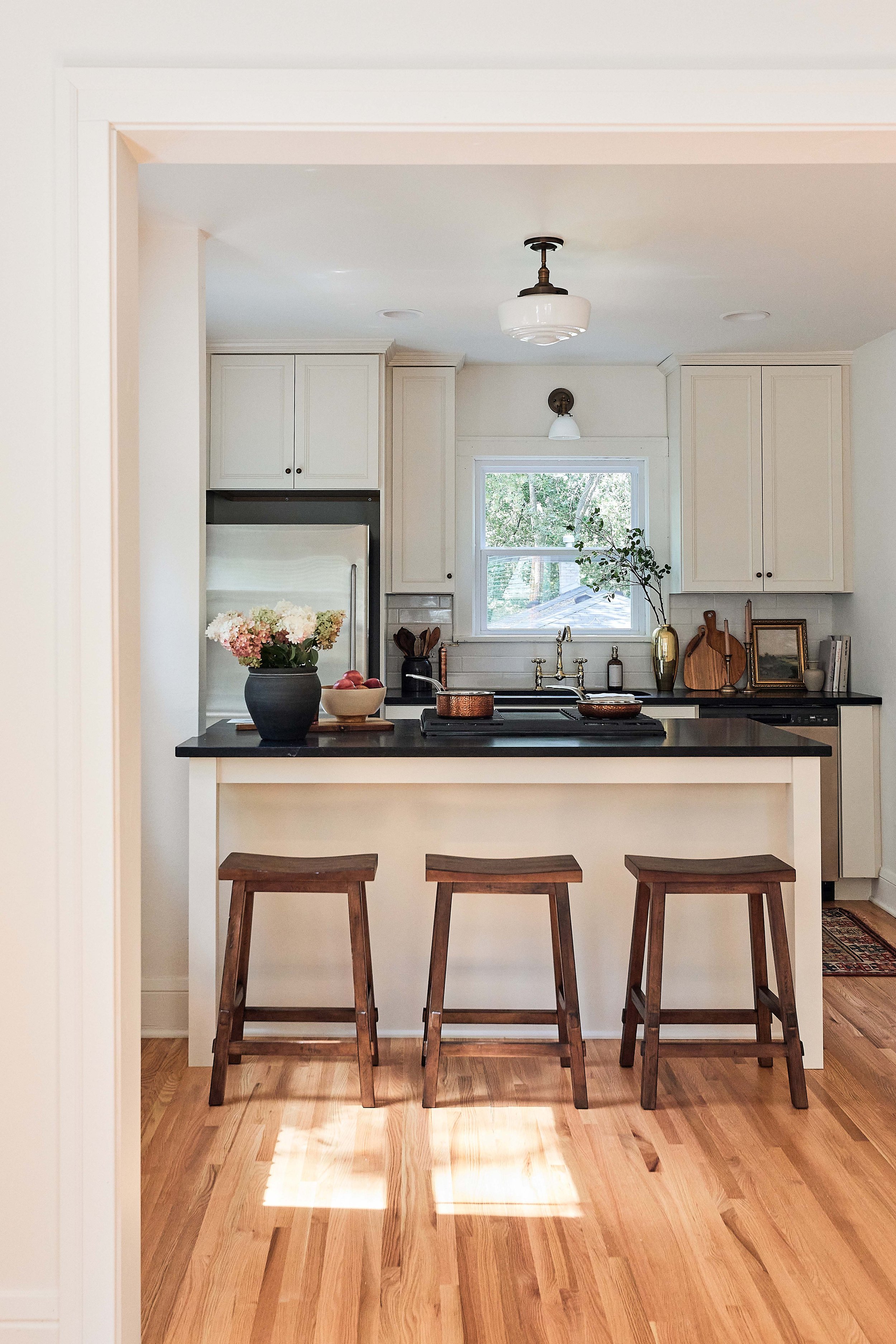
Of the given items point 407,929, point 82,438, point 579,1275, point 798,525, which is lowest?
point 579,1275

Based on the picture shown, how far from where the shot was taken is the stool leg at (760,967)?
2.89 metres

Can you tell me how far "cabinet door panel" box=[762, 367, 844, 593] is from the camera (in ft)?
16.5

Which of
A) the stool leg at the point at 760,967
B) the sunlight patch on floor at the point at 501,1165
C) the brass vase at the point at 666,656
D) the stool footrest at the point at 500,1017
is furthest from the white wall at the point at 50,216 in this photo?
the brass vase at the point at 666,656

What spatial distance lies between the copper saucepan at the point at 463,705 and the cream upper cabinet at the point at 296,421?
1.77 meters

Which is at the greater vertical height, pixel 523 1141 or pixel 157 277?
pixel 157 277

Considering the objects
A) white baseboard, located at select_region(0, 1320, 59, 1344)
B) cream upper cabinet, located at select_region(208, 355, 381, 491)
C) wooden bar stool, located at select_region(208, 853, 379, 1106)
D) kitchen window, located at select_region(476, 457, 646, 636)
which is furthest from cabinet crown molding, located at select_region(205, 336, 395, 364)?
white baseboard, located at select_region(0, 1320, 59, 1344)

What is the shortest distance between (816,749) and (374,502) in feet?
8.30

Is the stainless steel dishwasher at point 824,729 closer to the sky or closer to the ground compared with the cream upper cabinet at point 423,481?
closer to the ground

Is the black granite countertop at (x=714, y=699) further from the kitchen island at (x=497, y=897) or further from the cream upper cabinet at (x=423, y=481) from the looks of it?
the kitchen island at (x=497, y=897)

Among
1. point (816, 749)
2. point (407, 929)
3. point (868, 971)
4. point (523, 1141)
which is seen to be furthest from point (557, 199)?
point (868, 971)

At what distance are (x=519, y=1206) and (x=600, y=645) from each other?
3480mm

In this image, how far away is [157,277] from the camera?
3.31 m

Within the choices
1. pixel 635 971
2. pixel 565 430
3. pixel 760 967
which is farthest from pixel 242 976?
pixel 565 430

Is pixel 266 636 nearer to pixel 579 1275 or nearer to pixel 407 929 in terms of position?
pixel 407 929
